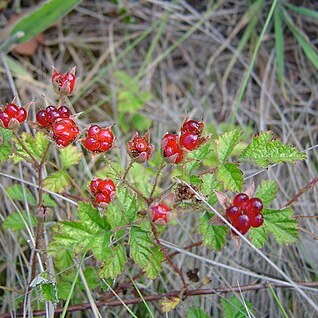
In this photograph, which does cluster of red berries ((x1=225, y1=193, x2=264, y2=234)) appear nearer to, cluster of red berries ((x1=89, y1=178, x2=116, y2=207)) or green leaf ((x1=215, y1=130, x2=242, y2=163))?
green leaf ((x1=215, y1=130, x2=242, y2=163))

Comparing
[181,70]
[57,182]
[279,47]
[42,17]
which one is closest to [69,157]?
[57,182]

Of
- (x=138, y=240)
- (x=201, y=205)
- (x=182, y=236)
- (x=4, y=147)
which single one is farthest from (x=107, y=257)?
(x=182, y=236)

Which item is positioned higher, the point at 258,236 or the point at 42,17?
the point at 42,17

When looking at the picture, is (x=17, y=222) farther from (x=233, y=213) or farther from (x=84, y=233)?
(x=233, y=213)

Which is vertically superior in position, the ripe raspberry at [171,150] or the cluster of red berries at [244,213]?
the ripe raspberry at [171,150]

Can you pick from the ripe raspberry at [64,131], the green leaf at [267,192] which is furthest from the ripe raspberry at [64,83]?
Result: the green leaf at [267,192]

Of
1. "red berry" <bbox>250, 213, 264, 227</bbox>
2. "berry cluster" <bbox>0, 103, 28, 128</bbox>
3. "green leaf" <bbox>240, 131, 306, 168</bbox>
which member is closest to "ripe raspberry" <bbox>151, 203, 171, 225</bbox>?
"red berry" <bbox>250, 213, 264, 227</bbox>

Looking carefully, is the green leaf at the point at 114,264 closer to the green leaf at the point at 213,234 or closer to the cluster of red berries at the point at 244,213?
the green leaf at the point at 213,234
